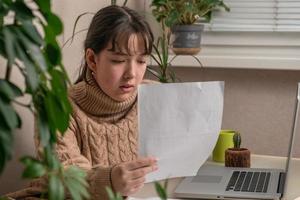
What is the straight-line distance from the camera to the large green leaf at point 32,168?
19.0 inches

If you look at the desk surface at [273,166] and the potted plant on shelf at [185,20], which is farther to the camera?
the potted plant on shelf at [185,20]

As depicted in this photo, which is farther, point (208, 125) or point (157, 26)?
point (157, 26)

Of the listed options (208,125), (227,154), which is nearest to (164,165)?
(208,125)

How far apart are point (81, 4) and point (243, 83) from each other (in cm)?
69

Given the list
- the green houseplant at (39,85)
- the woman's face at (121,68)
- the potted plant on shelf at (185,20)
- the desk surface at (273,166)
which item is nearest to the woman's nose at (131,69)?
the woman's face at (121,68)

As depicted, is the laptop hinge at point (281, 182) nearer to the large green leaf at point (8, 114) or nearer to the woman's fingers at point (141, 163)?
the woman's fingers at point (141, 163)

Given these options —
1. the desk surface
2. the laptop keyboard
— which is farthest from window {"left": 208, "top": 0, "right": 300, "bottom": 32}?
the laptop keyboard

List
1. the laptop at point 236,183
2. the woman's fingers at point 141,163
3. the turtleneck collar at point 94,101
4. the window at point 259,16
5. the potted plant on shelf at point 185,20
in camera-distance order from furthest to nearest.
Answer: the window at point 259,16 → the potted plant on shelf at point 185,20 → the turtleneck collar at point 94,101 → the laptop at point 236,183 → the woman's fingers at point 141,163

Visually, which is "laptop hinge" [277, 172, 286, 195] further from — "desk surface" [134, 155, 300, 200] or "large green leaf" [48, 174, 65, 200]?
"large green leaf" [48, 174, 65, 200]

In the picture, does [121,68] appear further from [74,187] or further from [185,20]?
[74,187]

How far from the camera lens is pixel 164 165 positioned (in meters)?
1.23

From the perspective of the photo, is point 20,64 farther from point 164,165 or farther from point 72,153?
point 72,153

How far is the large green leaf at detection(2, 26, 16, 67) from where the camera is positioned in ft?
1.48

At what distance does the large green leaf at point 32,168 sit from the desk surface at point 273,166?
817mm
